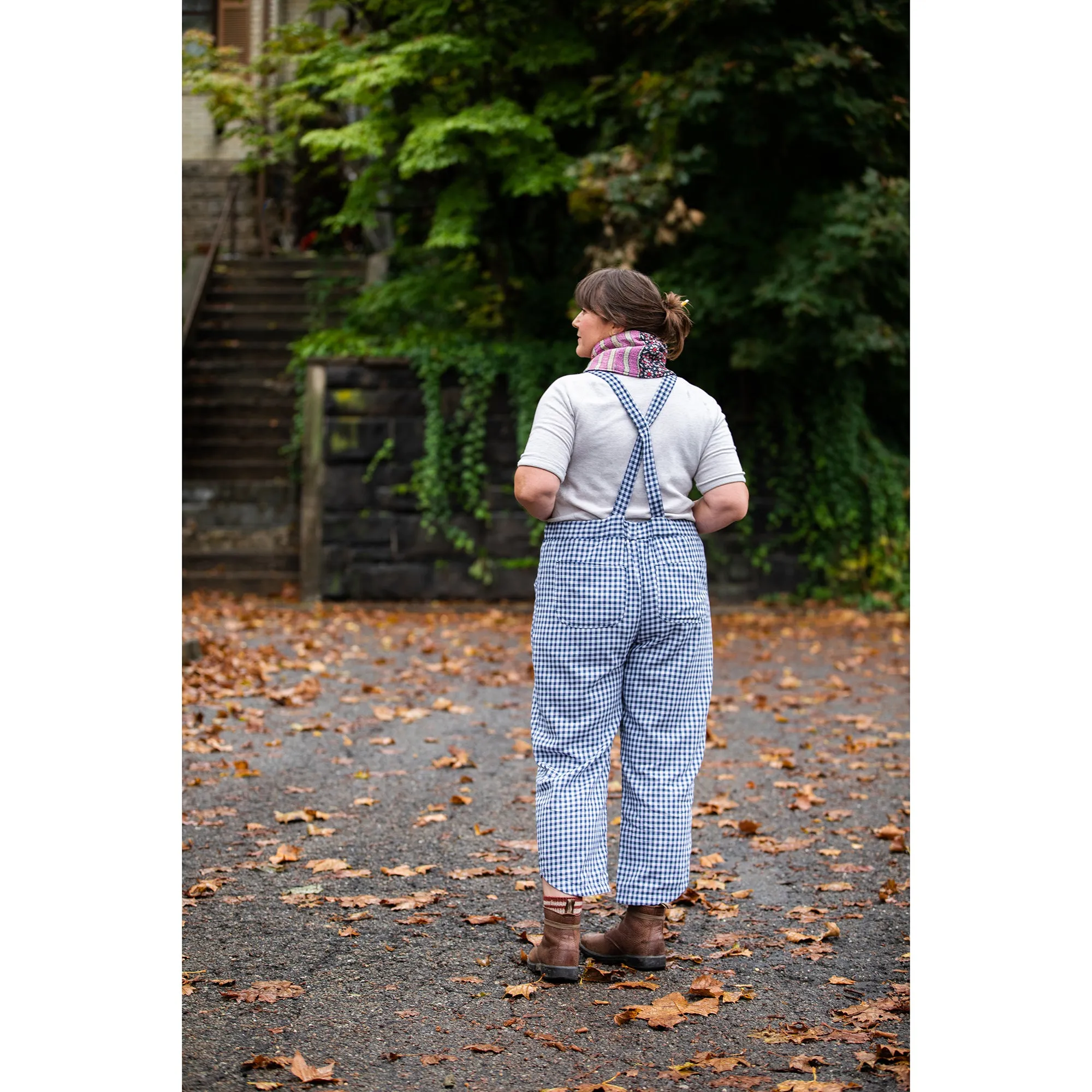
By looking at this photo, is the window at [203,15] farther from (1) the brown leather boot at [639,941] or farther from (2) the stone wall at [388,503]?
(1) the brown leather boot at [639,941]

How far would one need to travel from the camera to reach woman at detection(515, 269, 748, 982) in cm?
363

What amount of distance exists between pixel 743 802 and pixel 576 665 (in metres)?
2.50

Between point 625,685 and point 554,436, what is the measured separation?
0.73 meters

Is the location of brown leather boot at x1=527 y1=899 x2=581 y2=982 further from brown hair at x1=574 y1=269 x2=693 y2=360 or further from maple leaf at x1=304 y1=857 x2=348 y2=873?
brown hair at x1=574 y1=269 x2=693 y2=360

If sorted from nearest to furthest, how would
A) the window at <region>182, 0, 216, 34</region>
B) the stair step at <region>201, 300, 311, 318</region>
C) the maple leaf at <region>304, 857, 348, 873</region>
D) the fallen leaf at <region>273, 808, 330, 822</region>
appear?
the maple leaf at <region>304, 857, 348, 873</region> → the fallen leaf at <region>273, 808, 330, 822</region> → the stair step at <region>201, 300, 311, 318</region> → the window at <region>182, 0, 216, 34</region>

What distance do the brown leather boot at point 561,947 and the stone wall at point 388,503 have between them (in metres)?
10.1

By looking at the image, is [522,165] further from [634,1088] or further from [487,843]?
[634,1088]

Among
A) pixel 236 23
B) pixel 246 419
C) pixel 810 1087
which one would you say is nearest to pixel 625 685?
pixel 810 1087

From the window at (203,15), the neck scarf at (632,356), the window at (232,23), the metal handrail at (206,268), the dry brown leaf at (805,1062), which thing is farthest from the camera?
the window at (203,15)

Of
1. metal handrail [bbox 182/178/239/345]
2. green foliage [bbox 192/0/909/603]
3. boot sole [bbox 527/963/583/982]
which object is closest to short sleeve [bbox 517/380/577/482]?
boot sole [bbox 527/963/583/982]

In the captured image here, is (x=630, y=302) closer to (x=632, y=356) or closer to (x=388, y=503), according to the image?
(x=632, y=356)

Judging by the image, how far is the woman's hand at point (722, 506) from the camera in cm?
371

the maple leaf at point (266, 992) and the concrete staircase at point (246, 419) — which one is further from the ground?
the concrete staircase at point (246, 419)

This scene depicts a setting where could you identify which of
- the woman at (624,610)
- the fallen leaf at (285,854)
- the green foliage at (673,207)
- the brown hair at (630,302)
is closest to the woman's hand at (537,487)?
the woman at (624,610)
